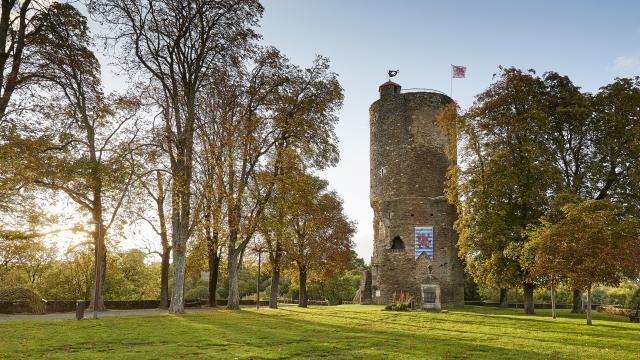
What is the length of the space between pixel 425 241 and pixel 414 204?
313 centimetres

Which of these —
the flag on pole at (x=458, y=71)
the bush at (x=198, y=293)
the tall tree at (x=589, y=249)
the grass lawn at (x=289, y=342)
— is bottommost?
the bush at (x=198, y=293)

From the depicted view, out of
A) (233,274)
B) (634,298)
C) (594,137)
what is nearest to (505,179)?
(594,137)

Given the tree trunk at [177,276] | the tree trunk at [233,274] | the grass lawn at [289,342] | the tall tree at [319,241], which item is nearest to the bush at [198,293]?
the tall tree at [319,241]

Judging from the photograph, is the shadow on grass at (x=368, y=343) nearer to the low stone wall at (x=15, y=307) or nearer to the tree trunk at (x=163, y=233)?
the low stone wall at (x=15, y=307)

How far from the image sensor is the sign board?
134ft

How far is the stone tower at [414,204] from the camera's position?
40.8 m

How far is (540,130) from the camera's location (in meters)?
31.8

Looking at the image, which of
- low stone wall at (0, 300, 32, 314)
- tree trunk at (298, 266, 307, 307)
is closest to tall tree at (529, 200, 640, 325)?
tree trunk at (298, 266, 307, 307)

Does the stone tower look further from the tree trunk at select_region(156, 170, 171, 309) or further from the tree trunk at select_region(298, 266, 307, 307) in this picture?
the tree trunk at select_region(156, 170, 171, 309)

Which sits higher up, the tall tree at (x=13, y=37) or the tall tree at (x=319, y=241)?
the tall tree at (x=13, y=37)

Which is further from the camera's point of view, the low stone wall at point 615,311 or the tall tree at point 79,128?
the low stone wall at point 615,311

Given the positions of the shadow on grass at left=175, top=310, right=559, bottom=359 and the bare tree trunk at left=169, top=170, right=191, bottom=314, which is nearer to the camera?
the shadow on grass at left=175, top=310, right=559, bottom=359

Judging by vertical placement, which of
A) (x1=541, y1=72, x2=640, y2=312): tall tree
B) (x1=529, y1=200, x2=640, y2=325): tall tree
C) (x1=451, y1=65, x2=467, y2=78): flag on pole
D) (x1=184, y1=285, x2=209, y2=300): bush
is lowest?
(x1=184, y1=285, x2=209, y2=300): bush

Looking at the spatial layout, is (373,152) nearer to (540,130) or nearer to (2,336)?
(540,130)
